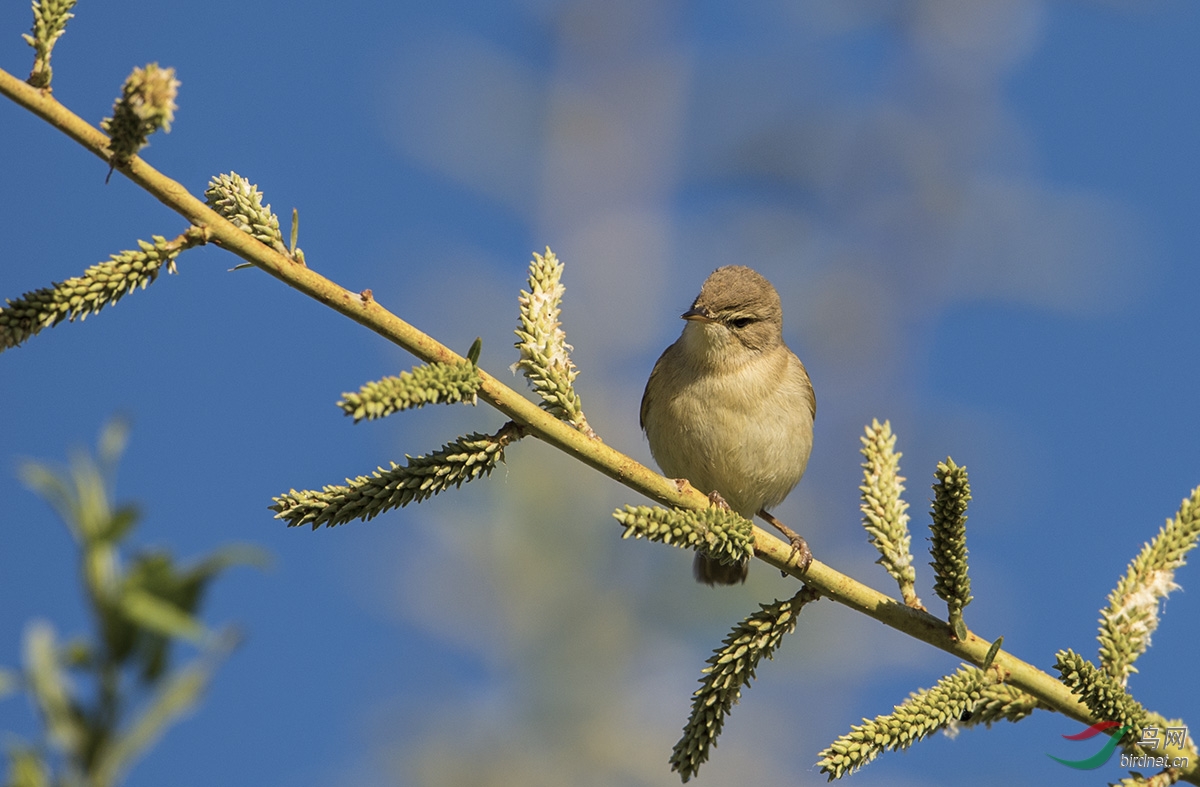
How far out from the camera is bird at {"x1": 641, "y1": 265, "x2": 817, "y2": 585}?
5449 millimetres

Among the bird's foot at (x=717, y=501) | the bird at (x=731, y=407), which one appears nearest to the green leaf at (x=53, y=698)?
the bird's foot at (x=717, y=501)

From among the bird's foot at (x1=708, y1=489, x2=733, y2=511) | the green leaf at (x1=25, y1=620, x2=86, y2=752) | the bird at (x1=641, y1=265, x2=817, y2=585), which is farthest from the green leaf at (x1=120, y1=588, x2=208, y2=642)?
the bird at (x1=641, y1=265, x2=817, y2=585)

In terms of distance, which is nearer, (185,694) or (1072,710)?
(185,694)

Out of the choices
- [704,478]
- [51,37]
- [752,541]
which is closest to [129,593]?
[51,37]

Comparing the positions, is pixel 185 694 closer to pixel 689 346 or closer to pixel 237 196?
pixel 237 196

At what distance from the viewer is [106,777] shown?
0.68 metres

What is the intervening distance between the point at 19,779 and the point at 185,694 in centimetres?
11

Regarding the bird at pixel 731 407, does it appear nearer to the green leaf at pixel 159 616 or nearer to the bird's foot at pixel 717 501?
the bird's foot at pixel 717 501

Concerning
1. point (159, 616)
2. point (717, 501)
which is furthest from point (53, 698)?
point (717, 501)

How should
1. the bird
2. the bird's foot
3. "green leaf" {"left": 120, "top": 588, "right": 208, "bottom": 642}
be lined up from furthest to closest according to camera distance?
the bird, the bird's foot, "green leaf" {"left": 120, "top": 588, "right": 208, "bottom": 642}

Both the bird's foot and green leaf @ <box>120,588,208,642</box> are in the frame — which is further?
the bird's foot

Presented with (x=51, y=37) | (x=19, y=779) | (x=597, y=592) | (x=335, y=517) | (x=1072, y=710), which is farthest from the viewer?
(x=597, y=592)

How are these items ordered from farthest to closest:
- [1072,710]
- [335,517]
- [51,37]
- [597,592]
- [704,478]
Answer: [597,592]
[704,478]
[1072,710]
[335,517]
[51,37]

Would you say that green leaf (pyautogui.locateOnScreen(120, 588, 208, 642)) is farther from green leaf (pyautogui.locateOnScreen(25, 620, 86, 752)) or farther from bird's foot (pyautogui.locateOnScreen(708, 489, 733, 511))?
bird's foot (pyautogui.locateOnScreen(708, 489, 733, 511))
